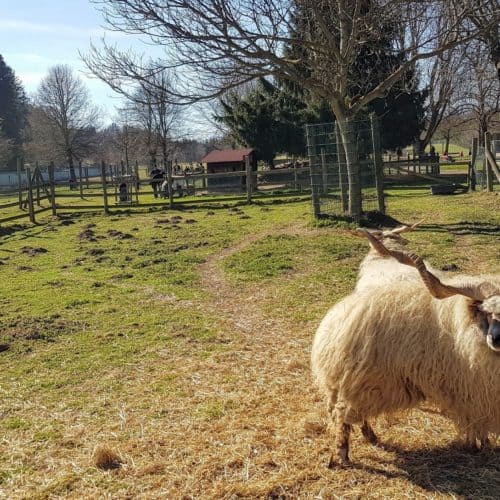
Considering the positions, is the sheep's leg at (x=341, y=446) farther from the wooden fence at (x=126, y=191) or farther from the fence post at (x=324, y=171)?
the wooden fence at (x=126, y=191)

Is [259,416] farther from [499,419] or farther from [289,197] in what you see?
[289,197]

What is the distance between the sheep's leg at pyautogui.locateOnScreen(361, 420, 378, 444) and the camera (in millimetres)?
3723

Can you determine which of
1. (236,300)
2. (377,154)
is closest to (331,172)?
(377,154)

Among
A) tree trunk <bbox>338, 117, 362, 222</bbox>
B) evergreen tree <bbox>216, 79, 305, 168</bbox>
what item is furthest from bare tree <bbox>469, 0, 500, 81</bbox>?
evergreen tree <bbox>216, 79, 305, 168</bbox>

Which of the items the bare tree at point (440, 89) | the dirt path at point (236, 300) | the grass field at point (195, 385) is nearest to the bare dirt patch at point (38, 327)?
the grass field at point (195, 385)

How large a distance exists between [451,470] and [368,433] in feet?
1.97

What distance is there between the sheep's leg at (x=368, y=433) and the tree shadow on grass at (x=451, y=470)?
0.32 feet

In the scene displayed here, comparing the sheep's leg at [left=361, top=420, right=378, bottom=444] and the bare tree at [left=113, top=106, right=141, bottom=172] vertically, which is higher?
the bare tree at [left=113, top=106, right=141, bottom=172]

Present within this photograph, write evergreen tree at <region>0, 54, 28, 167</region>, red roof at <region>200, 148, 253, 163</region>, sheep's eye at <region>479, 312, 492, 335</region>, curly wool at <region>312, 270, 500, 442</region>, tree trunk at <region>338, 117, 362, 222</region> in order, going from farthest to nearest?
evergreen tree at <region>0, 54, 28, 167</region>, red roof at <region>200, 148, 253, 163</region>, tree trunk at <region>338, 117, 362, 222</region>, curly wool at <region>312, 270, 500, 442</region>, sheep's eye at <region>479, 312, 492, 335</region>

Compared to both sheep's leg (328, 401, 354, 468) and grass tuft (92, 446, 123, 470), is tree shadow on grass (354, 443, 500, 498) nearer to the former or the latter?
sheep's leg (328, 401, 354, 468)

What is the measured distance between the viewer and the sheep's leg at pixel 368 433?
3723mm

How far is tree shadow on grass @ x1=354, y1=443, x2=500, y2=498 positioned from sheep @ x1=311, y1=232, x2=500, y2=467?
110mm

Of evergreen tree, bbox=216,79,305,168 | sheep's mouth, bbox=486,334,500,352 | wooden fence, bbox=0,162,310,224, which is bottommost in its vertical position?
sheep's mouth, bbox=486,334,500,352

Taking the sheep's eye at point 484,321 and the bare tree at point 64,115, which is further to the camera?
the bare tree at point 64,115
